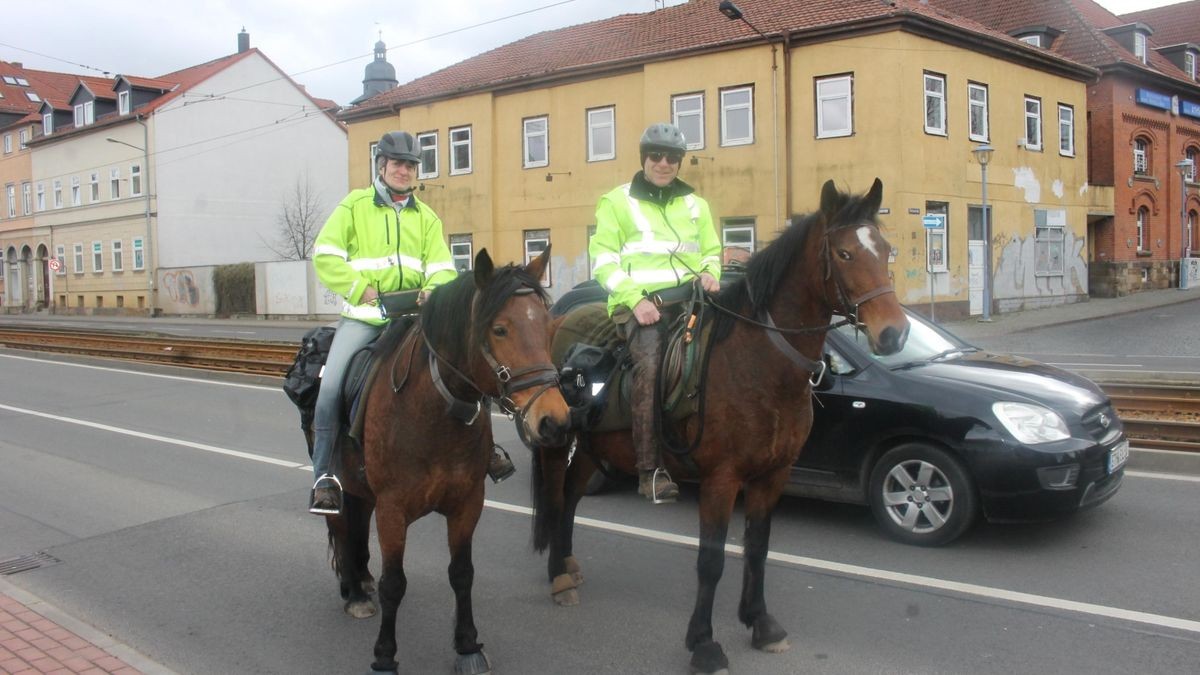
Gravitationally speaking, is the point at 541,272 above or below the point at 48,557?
above

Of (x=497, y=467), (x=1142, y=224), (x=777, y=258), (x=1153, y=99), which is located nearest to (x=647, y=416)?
(x=497, y=467)

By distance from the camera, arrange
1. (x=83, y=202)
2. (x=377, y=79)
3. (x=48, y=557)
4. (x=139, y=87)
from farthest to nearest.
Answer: (x=377, y=79) → (x=83, y=202) → (x=139, y=87) → (x=48, y=557)

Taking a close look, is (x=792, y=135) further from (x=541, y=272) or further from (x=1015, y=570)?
(x=541, y=272)

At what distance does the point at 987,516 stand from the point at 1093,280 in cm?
3348

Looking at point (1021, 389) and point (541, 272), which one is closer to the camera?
point (541, 272)

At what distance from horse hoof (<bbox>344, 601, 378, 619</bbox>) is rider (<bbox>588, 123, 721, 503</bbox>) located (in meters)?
1.76

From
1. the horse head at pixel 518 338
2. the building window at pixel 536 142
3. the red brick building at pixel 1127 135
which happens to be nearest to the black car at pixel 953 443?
the horse head at pixel 518 338

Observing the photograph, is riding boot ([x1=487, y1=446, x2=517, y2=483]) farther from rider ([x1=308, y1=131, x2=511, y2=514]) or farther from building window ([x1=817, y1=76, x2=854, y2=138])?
building window ([x1=817, y1=76, x2=854, y2=138])

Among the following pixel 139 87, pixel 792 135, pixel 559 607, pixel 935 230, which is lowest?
pixel 559 607

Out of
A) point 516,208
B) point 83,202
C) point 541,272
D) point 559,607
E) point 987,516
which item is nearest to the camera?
point 541,272

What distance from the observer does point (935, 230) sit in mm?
26781

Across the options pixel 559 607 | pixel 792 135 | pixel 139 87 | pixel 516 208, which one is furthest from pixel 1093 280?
pixel 139 87

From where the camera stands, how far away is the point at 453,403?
4.08 metres

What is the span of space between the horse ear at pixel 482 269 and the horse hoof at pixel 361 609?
248 centimetres
